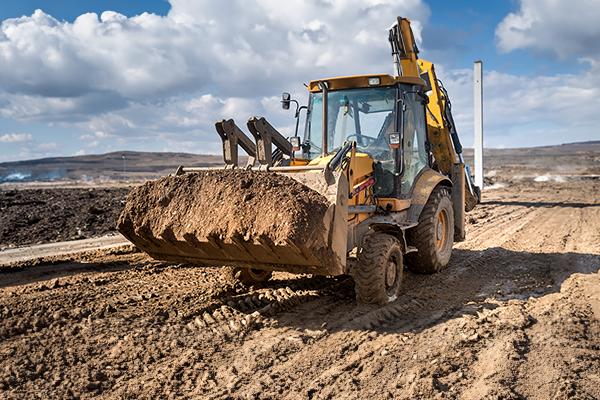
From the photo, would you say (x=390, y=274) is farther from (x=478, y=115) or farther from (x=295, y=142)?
(x=478, y=115)

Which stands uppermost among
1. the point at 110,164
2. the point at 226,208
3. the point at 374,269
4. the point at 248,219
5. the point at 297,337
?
the point at 110,164

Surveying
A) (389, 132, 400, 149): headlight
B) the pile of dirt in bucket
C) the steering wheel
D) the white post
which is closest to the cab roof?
the steering wheel

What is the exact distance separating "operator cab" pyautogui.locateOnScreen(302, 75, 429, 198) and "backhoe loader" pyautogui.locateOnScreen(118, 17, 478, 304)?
15 millimetres

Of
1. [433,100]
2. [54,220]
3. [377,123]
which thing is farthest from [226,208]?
[54,220]

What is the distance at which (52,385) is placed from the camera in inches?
138

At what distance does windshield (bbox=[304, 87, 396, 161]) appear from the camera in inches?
242

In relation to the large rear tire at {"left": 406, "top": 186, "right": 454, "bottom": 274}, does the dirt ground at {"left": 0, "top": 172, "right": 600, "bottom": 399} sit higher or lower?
lower

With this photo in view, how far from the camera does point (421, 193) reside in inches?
252

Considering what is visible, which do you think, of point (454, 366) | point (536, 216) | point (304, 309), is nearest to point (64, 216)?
point (304, 309)

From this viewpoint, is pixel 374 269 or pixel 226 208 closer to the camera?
pixel 226 208

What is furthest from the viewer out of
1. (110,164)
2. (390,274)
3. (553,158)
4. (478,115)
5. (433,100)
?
(110,164)

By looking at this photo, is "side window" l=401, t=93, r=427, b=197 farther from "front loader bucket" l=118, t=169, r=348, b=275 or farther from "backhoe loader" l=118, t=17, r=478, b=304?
"front loader bucket" l=118, t=169, r=348, b=275

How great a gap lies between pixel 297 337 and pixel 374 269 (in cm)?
120

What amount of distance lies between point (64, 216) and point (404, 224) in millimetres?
11250
